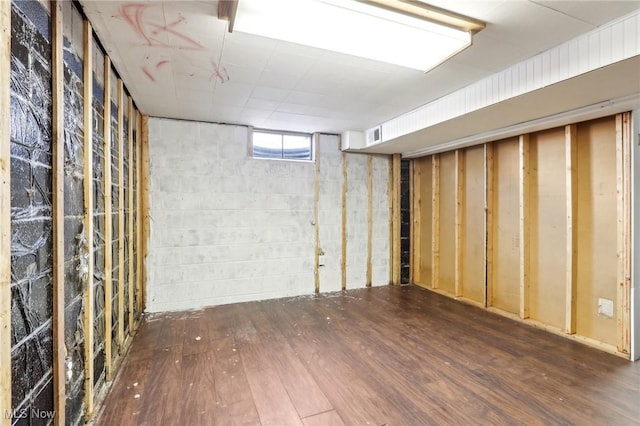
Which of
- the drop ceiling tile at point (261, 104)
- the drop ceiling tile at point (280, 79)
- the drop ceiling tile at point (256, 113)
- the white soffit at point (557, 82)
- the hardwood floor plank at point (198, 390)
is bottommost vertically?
the hardwood floor plank at point (198, 390)

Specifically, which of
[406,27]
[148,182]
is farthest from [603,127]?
[148,182]

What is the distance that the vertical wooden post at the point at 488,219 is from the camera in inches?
153

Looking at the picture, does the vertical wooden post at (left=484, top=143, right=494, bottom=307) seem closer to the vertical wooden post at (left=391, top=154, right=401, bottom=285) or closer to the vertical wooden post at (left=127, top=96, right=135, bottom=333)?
the vertical wooden post at (left=391, top=154, right=401, bottom=285)

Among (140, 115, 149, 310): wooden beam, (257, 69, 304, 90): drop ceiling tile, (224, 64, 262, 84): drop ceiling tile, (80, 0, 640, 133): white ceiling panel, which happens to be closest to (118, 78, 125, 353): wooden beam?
(80, 0, 640, 133): white ceiling panel

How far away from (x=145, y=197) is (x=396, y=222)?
3634 mm

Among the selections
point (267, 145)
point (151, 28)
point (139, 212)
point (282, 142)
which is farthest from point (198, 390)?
point (282, 142)

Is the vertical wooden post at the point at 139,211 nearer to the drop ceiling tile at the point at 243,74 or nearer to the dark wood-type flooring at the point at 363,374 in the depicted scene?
the dark wood-type flooring at the point at 363,374

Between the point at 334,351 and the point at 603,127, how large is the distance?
10.5 ft

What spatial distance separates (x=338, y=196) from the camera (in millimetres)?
4672

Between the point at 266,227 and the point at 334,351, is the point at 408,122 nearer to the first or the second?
the point at 266,227

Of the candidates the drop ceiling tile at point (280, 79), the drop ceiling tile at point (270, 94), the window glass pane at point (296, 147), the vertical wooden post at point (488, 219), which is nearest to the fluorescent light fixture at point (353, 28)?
the drop ceiling tile at point (280, 79)

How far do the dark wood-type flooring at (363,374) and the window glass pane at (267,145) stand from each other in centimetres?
217

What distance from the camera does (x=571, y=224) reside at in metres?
2.98

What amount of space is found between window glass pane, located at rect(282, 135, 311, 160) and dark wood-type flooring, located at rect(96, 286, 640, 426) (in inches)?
88.3
